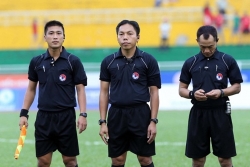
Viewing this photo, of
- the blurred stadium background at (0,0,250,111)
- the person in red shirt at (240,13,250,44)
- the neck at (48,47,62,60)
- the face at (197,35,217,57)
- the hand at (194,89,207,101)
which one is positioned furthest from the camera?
the person in red shirt at (240,13,250,44)

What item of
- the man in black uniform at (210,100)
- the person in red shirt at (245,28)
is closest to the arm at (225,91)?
the man in black uniform at (210,100)

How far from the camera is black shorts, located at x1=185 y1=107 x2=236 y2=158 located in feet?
24.1

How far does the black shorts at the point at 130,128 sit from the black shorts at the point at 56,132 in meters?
0.46

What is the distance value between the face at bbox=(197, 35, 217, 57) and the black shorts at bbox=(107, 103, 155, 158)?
908 millimetres

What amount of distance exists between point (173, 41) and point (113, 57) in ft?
75.6

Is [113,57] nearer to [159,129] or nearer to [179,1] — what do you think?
[159,129]

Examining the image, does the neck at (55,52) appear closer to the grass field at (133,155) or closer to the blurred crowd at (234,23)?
the grass field at (133,155)

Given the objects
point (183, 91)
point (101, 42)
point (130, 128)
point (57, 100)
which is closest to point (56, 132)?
point (57, 100)

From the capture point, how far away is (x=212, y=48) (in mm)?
7250

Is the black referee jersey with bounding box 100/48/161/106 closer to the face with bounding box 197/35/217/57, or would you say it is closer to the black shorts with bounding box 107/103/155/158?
the black shorts with bounding box 107/103/155/158

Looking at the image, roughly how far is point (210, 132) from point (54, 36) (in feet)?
6.87

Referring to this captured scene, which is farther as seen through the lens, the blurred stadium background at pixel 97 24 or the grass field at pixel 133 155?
the blurred stadium background at pixel 97 24

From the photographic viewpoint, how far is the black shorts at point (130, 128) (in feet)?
23.5

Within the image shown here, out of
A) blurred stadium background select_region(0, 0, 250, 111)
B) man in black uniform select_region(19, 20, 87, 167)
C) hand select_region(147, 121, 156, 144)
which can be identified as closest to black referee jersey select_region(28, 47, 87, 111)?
man in black uniform select_region(19, 20, 87, 167)
